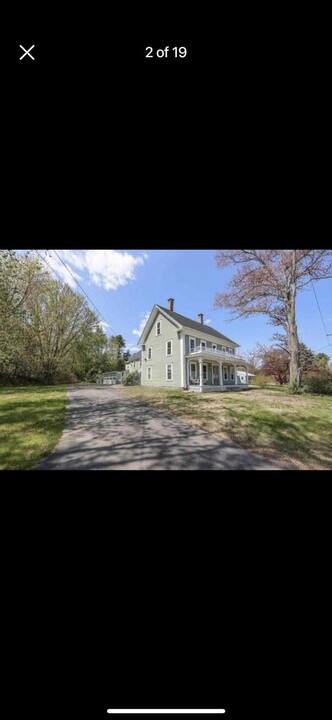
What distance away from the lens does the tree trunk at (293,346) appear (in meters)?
2.29

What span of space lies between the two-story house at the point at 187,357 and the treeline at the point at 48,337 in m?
0.93

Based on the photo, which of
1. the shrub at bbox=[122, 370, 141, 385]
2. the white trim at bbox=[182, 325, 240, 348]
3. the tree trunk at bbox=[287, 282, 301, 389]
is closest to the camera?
the tree trunk at bbox=[287, 282, 301, 389]

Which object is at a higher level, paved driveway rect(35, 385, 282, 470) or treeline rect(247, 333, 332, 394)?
treeline rect(247, 333, 332, 394)

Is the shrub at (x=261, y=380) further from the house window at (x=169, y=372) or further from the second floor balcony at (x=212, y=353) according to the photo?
the house window at (x=169, y=372)

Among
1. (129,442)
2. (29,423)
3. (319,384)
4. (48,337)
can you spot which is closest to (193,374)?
(319,384)

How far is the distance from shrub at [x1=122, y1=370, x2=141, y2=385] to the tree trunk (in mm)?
1701

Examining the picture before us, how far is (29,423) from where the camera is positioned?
2143mm

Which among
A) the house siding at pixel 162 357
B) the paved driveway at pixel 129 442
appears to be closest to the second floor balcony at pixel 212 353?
Result: the house siding at pixel 162 357

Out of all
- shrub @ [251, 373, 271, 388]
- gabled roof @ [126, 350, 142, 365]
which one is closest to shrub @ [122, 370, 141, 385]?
gabled roof @ [126, 350, 142, 365]

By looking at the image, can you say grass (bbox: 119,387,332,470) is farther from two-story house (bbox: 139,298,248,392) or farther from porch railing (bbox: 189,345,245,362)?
porch railing (bbox: 189,345,245,362)

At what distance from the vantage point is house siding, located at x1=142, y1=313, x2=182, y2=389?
10.5 feet
